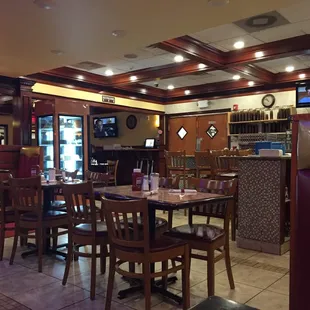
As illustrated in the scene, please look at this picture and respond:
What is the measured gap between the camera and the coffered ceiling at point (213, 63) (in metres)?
4.93

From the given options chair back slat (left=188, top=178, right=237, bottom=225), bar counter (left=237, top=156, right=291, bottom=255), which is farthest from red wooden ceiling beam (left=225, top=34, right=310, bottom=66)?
chair back slat (left=188, top=178, right=237, bottom=225)

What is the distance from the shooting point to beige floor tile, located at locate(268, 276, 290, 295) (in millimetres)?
3039

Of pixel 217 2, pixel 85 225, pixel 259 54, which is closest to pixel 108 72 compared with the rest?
pixel 259 54

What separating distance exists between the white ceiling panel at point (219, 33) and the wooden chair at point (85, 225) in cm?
327

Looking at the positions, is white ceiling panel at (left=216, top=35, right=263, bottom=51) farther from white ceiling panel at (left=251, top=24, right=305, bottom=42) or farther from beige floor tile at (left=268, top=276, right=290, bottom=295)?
beige floor tile at (left=268, top=276, right=290, bottom=295)

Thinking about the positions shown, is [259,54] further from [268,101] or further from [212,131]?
[212,131]

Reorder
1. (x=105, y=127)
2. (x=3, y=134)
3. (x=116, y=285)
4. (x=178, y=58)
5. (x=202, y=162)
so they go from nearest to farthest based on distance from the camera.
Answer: (x=116, y=285)
(x=178, y=58)
(x=202, y=162)
(x=3, y=134)
(x=105, y=127)

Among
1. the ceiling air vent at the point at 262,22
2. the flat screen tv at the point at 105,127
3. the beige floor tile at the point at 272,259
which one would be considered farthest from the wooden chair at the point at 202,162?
the flat screen tv at the point at 105,127

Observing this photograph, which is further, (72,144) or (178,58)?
(72,144)

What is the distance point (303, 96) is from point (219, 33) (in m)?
3.39

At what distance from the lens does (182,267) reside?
2572mm

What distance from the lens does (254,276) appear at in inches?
134

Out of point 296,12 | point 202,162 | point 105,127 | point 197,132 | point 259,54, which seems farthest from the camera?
point 105,127

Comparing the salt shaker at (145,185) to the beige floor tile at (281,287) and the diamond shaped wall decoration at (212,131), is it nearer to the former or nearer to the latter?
the beige floor tile at (281,287)
